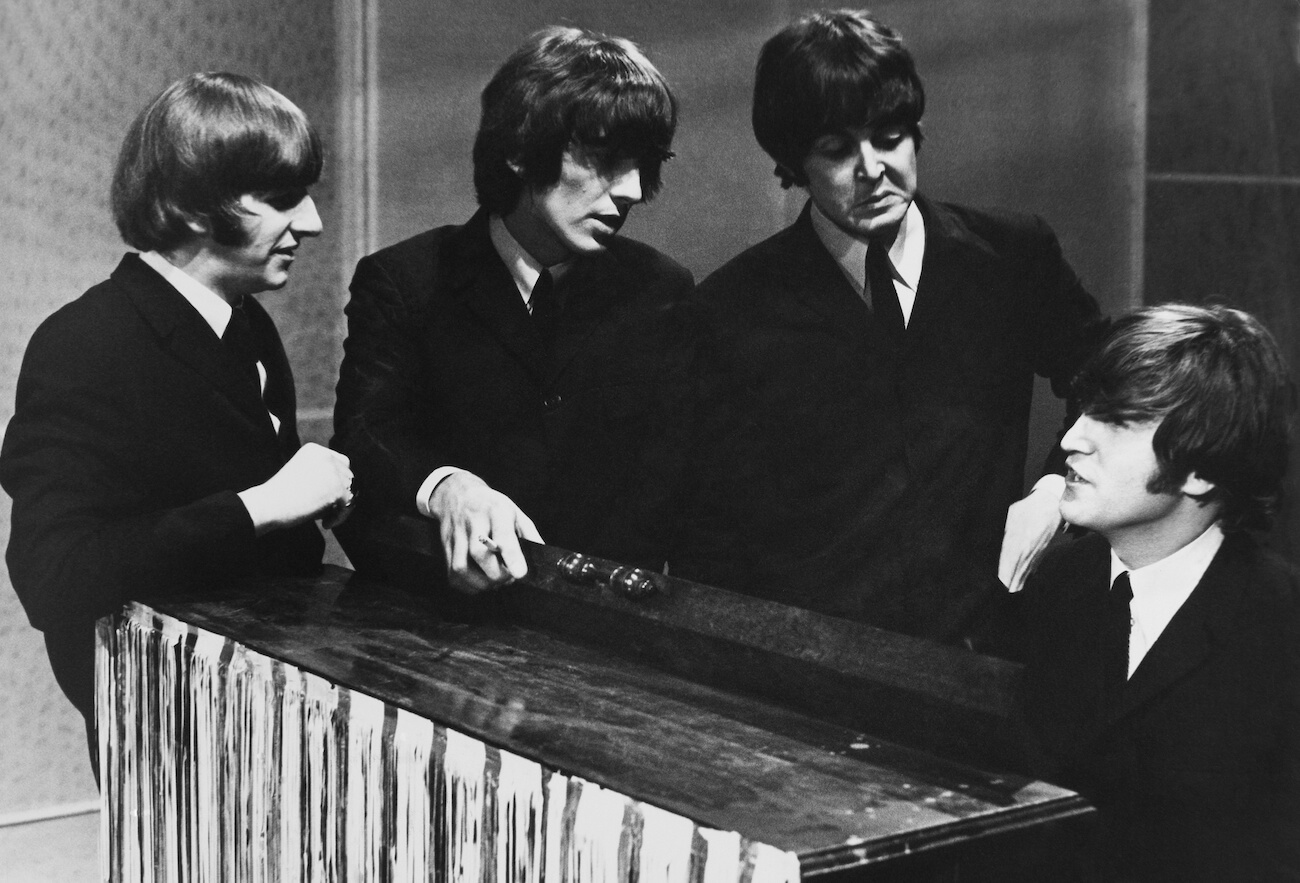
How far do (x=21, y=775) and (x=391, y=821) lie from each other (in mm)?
1405

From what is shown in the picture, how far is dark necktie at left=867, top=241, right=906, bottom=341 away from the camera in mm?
1389

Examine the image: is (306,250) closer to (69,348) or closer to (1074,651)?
(69,348)

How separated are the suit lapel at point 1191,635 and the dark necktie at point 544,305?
3.07 feet

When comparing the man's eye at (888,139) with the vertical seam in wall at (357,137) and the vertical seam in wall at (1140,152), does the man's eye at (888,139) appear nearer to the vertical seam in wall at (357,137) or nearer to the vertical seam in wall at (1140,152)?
the vertical seam in wall at (1140,152)

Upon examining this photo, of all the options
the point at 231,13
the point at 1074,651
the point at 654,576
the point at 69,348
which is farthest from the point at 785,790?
the point at 231,13

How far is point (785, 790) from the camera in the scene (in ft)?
3.87

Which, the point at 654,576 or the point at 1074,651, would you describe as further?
the point at 654,576

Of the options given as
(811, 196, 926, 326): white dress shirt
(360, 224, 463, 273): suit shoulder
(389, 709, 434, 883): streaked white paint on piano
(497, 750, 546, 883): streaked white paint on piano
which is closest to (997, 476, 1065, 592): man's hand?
(811, 196, 926, 326): white dress shirt

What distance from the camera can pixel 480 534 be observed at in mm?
1782

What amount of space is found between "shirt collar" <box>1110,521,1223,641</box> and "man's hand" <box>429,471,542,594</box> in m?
0.76

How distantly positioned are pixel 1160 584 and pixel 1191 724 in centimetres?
10

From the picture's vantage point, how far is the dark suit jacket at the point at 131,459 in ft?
6.51

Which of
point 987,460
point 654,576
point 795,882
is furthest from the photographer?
point 654,576

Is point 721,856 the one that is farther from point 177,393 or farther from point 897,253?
point 177,393
